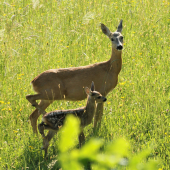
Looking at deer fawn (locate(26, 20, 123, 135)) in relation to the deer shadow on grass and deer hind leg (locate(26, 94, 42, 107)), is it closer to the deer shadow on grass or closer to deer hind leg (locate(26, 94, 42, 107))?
deer hind leg (locate(26, 94, 42, 107))

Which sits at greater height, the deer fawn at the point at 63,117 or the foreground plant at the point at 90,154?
the foreground plant at the point at 90,154

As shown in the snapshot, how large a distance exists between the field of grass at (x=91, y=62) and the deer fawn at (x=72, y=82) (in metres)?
0.22

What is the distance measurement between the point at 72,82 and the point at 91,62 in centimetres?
160

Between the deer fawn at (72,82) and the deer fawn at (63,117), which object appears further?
the deer fawn at (72,82)

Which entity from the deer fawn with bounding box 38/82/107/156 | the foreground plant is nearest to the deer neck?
the deer fawn with bounding box 38/82/107/156

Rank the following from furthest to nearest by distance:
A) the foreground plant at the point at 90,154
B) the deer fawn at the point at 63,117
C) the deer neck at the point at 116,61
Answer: the deer neck at the point at 116,61 → the deer fawn at the point at 63,117 → the foreground plant at the point at 90,154

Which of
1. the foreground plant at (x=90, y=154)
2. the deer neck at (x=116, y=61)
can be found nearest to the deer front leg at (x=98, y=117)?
the deer neck at (x=116, y=61)

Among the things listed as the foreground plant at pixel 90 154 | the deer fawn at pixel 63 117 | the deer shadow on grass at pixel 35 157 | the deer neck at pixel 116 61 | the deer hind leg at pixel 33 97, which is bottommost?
the deer shadow on grass at pixel 35 157

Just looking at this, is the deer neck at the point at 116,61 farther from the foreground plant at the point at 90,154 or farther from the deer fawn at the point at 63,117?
the foreground plant at the point at 90,154

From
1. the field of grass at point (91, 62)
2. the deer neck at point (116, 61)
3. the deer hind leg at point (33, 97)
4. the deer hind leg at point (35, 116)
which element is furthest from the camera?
the deer neck at point (116, 61)

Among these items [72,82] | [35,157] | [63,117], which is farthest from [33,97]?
[35,157]

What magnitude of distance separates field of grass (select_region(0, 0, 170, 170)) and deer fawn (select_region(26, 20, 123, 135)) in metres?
0.22

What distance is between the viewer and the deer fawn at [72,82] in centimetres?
462

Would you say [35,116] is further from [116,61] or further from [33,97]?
[116,61]
